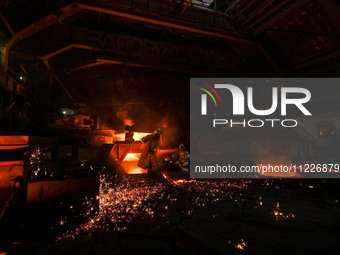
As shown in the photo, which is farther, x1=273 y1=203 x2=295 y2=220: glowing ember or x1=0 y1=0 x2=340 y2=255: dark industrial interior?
x1=273 y1=203 x2=295 y2=220: glowing ember

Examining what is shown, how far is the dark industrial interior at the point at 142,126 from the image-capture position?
104 inches

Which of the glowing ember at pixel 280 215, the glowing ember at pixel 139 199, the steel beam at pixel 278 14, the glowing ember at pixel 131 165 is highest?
the steel beam at pixel 278 14

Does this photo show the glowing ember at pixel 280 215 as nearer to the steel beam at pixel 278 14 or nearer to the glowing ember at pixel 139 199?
the glowing ember at pixel 139 199

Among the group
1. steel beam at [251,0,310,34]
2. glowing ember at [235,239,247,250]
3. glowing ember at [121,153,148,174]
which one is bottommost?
glowing ember at [235,239,247,250]

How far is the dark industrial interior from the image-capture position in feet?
8.63

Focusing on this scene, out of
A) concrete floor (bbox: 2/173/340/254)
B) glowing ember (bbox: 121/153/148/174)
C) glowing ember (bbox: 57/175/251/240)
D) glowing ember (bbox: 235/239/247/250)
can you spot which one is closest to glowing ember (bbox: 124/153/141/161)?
glowing ember (bbox: 121/153/148/174)

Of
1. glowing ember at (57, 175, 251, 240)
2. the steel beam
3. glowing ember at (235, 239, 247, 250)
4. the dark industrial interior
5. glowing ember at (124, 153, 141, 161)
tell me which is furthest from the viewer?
glowing ember at (124, 153, 141, 161)

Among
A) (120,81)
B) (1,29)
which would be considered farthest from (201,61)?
(1,29)

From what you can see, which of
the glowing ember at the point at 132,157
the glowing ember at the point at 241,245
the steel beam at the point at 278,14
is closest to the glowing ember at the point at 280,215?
the glowing ember at the point at 241,245

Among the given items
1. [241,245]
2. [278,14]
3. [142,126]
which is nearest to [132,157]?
[142,126]

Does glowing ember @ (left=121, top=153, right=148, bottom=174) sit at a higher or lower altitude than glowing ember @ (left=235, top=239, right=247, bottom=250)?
higher

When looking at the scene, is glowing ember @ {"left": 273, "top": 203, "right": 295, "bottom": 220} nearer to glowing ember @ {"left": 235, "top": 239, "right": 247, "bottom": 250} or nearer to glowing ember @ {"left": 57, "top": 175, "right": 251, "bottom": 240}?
glowing ember @ {"left": 57, "top": 175, "right": 251, "bottom": 240}

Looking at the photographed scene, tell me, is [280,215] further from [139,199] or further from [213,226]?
[139,199]

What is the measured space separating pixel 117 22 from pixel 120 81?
301 centimetres
